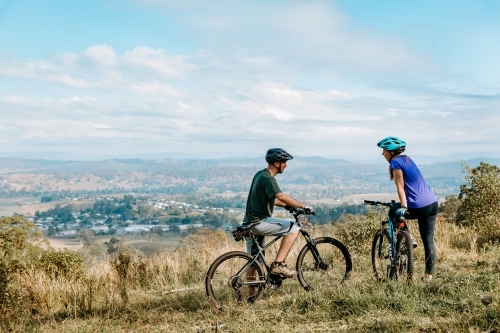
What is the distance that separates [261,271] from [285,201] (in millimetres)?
1100

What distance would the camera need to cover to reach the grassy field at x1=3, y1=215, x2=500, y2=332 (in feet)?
17.0

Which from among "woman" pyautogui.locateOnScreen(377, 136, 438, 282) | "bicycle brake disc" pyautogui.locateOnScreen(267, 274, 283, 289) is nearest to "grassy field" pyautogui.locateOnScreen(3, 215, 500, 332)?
"bicycle brake disc" pyautogui.locateOnScreen(267, 274, 283, 289)

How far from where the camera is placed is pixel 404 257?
22.9 feet

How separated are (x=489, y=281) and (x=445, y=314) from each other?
4.48ft

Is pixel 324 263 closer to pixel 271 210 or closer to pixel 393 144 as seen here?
pixel 271 210

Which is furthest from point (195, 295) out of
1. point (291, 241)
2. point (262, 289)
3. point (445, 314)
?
point (445, 314)

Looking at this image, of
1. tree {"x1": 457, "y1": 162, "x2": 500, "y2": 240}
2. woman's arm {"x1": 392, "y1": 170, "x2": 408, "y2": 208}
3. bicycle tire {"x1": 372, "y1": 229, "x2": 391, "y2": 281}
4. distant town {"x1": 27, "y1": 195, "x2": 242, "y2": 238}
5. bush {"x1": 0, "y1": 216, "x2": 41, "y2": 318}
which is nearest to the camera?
woman's arm {"x1": 392, "y1": 170, "x2": 408, "y2": 208}

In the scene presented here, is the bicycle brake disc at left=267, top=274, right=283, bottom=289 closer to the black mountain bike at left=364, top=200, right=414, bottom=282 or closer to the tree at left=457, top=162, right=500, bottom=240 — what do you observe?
the black mountain bike at left=364, top=200, right=414, bottom=282

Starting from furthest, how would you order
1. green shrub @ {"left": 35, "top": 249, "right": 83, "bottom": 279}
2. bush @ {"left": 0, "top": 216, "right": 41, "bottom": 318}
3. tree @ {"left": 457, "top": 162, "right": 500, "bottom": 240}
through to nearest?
1. tree @ {"left": 457, "top": 162, "right": 500, "bottom": 240}
2. green shrub @ {"left": 35, "top": 249, "right": 83, "bottom": 279}
3. bush @ {"left": 0, "top": 216, "right": 41, "bottom": 318}

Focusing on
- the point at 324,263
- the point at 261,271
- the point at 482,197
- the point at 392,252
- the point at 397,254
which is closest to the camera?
the point at 261,271

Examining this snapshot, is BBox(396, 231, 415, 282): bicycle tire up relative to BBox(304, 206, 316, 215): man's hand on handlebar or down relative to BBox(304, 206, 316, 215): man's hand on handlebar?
down

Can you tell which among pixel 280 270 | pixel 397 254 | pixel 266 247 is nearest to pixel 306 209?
pixel 266 247

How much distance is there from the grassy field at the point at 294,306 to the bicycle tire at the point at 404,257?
1.37ft

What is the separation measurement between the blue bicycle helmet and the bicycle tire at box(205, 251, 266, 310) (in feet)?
8.41
